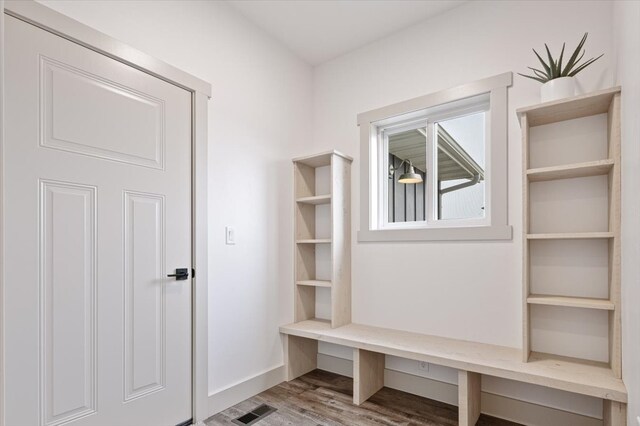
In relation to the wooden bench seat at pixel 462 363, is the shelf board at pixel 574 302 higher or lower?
higher

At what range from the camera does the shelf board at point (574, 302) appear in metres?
1.92

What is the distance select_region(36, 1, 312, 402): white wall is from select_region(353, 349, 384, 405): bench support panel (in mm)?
689

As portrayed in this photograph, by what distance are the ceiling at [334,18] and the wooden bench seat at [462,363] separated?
7.47 ft

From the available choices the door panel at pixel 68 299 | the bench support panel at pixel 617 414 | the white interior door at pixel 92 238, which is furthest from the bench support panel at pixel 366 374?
the door panel at pixel 68 299

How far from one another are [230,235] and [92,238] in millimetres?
892

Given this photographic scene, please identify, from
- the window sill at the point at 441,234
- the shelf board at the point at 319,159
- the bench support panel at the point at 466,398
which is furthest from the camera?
the shelf board at the point at 319,159

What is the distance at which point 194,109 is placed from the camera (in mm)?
2443

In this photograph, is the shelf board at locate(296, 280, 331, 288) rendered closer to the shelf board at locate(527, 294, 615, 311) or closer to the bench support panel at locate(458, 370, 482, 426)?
the bench support panel at locate(458, 370, 482, 426)

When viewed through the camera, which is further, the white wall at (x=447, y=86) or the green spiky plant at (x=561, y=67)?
the white wall at (x=447, y=86)

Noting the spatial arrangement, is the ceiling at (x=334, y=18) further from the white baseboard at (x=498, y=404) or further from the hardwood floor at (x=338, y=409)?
the hardwood floor at (x=338, y=409)

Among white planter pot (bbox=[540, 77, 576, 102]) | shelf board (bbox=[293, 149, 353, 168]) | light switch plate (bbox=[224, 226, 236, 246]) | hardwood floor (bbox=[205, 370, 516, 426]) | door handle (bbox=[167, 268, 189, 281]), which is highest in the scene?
white planter pot (bbox=[540, 77, 576, 102])

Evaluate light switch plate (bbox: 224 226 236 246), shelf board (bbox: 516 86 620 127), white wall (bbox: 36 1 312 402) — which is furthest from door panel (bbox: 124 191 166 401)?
shelf board (bbox: 516 86 620 127)

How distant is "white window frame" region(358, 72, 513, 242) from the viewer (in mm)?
Result: 2471

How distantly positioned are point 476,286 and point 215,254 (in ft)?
5.71
